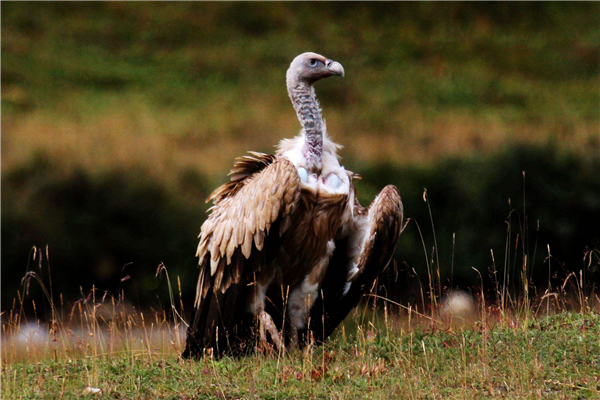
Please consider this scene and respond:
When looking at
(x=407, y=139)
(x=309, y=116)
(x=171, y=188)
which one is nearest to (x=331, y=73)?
(x=309, y=116)

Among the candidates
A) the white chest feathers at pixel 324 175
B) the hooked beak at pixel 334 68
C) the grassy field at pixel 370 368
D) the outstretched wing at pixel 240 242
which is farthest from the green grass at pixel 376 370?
the hooked beak at pixel 334 68

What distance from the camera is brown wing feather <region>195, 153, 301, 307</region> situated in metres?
6.64

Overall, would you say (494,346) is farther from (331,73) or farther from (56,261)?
(56,261)

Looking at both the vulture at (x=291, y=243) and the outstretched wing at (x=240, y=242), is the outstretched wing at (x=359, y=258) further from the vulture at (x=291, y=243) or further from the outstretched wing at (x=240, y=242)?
the outstretched wing at (x=240, y=242)

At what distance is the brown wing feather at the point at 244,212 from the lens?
664 centimetres

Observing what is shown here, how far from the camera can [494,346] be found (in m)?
6.45

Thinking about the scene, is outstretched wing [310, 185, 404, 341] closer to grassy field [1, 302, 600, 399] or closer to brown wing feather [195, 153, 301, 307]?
grassy field [1, 302, 600, 399]

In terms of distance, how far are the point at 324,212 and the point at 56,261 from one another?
589 inches

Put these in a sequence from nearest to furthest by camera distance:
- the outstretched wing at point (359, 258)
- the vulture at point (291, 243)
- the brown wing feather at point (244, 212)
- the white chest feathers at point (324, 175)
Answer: the brown wing feather at point (244, 212)
the vulture at point (291, 243)
the white chest feathers at point (324, 175)
the outstretched wing at point (359, 258)

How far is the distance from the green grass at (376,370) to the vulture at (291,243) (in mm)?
339

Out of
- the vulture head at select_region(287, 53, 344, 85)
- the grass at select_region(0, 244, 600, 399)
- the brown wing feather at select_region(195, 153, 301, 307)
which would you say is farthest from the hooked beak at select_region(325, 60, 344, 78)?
the grass at select_region(0, 244, 600, 399)

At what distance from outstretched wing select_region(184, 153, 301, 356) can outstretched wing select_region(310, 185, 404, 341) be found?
0.64 meters

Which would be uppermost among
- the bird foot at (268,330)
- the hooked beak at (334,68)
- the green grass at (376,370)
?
the hooked beak at (334,68)

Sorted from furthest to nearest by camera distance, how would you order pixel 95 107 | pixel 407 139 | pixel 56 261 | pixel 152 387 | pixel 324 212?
pixel 95 107
pixel 407 139
pixel 56 261
pixel 324 212
pixel 152 387
